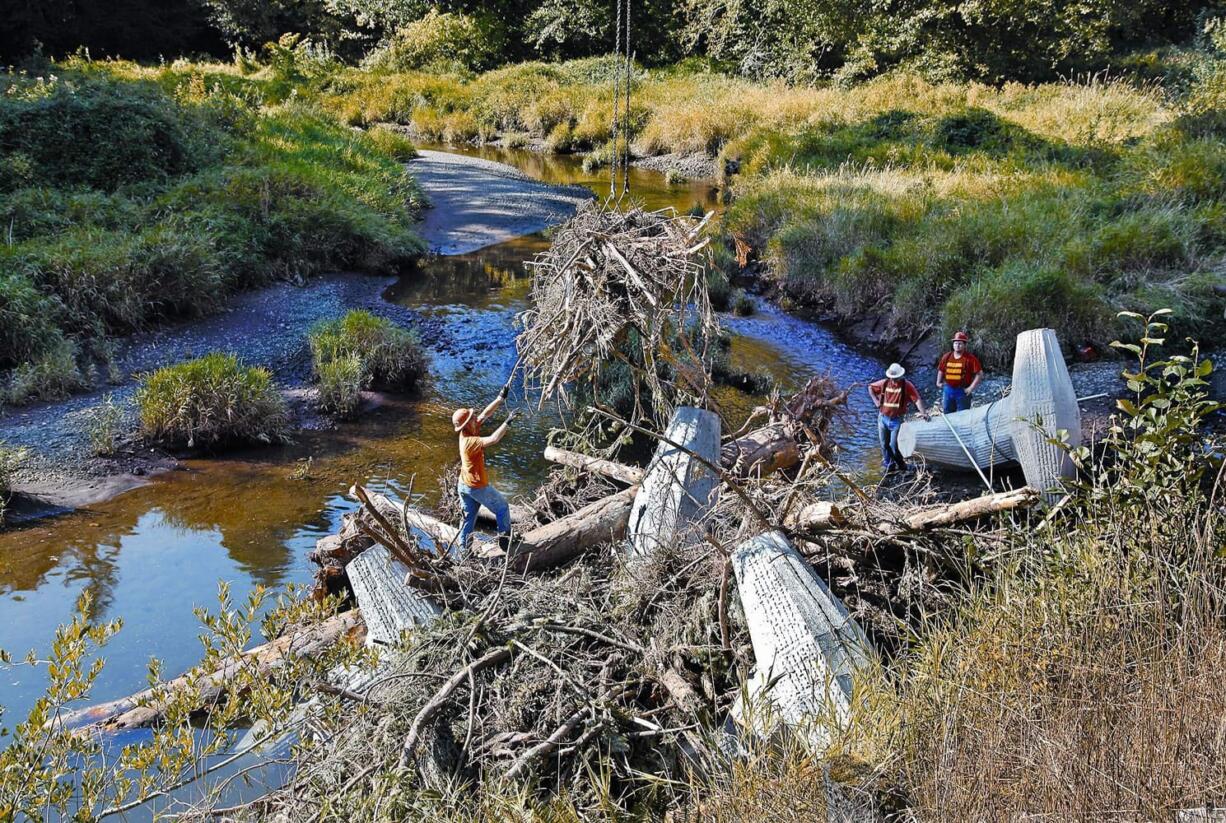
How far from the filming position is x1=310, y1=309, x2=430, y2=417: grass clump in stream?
36.4ft

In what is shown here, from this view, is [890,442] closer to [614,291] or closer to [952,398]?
[952,398]

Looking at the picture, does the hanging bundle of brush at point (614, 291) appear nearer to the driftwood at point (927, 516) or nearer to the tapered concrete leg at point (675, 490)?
the tapered concrete leg at point (675, 490)

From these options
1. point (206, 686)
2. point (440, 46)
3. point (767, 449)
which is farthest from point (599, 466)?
point (440, 46)

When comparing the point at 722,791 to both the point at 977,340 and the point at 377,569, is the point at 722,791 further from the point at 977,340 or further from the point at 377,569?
the point at 977,340

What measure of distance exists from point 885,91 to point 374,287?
15.9 metres

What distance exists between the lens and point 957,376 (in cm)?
943

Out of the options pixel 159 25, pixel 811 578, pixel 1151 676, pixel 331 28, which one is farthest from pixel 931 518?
pixel 331 28

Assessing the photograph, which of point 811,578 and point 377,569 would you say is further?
point 377,569

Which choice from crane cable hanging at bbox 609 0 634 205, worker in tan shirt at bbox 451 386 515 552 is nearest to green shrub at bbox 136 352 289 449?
worker in tan shirt at bbox 451 386 515 552

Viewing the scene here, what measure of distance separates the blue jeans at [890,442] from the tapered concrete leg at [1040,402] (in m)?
1.32

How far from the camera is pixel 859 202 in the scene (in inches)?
623

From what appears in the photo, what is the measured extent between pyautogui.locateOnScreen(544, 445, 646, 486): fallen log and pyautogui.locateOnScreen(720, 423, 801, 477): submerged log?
32.9 inches

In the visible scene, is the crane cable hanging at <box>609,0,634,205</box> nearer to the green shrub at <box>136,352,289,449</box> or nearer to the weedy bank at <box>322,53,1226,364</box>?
the weedy bank at <box>322,53,1226,364</box>

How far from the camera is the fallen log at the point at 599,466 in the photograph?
689 centimetres
